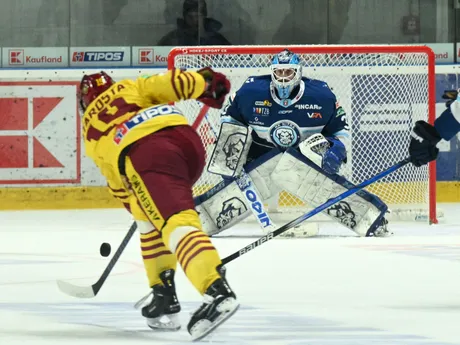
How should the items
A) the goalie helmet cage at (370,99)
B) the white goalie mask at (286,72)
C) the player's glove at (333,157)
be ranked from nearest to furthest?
1. the player's glove at (333,157)
2. the white goalie mask at (286,72)
3. the goalie helmet cage at (370,99)

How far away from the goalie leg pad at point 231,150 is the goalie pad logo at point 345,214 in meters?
0.55

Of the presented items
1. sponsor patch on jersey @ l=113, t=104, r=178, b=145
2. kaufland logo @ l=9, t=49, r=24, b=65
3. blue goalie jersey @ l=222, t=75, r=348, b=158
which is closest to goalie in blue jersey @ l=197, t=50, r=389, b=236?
blue goalie jersey @ l=222, t=75, r=348, b=158

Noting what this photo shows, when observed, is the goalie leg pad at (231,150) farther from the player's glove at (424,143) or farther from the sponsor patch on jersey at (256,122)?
the player's glove at (424,143)

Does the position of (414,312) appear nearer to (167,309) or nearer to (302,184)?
(167,309)

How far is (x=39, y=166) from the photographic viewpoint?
848 cm

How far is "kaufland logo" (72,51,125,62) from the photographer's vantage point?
339 inches

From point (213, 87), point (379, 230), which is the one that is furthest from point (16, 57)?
point (213, 87)

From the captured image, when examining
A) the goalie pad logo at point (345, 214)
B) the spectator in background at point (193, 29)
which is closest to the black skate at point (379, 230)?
the goalie pad logo at point (345, 214)

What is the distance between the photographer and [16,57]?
28.1 ft

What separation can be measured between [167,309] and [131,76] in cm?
490

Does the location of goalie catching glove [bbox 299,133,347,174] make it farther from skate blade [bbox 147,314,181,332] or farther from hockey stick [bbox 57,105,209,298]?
skate blade [bbox 147,314,181,332]

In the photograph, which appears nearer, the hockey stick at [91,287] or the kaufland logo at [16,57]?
the hockey stick at [91,287]

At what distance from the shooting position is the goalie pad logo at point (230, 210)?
676 cm

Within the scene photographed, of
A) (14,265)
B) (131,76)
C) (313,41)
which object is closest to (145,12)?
(131,76)
